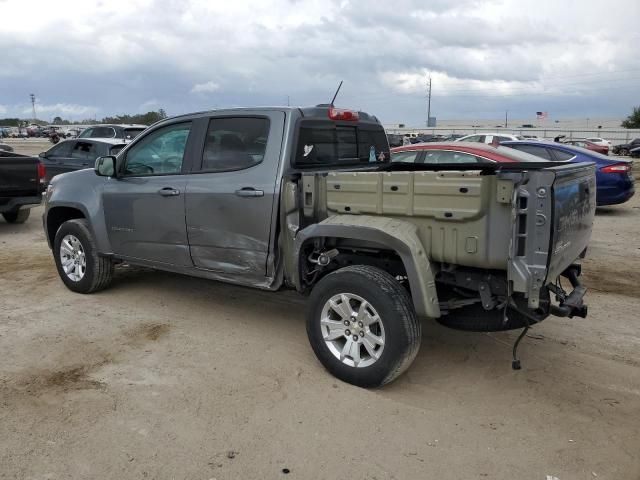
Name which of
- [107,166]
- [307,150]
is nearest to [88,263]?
[107,166]

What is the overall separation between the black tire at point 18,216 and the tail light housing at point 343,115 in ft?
27.7

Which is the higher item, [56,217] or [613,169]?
[613,169]

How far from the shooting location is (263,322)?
513cm

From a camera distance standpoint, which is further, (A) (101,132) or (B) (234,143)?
(A) (101,132)

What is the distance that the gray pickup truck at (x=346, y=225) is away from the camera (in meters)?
3.28

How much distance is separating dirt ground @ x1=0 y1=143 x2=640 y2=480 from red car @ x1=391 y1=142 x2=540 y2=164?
3.35 metres

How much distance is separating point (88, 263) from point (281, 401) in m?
3.16

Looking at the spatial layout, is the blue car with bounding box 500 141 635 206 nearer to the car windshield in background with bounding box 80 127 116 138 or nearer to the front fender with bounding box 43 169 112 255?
the front fender with bounding box 43 169 112 255

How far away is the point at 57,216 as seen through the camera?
6.25m

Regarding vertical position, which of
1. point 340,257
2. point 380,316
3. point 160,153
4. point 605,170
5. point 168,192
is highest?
point 160,153

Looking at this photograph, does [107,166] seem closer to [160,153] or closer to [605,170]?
[160,153]

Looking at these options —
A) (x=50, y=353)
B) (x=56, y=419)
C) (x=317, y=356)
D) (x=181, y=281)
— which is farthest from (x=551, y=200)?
(x=181, y=281)

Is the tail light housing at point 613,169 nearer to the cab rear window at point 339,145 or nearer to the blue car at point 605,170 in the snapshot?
the blue car at point 605,170

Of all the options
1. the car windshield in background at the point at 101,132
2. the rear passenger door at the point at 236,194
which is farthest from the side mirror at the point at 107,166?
the car windshield in background at the point at 101,132
